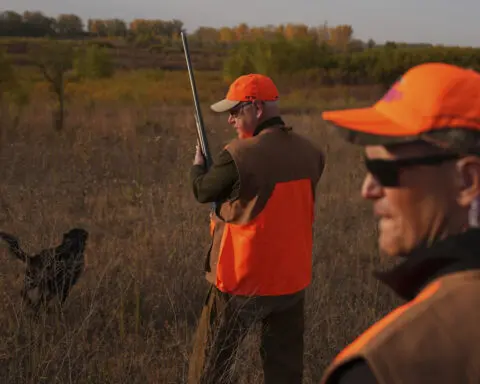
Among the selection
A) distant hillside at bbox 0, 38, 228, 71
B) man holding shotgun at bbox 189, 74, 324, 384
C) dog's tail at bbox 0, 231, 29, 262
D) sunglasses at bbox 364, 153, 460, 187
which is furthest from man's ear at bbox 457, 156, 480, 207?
distant hillside at bbox 0, 38, 228, 71

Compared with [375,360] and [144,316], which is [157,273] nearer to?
[144,316]

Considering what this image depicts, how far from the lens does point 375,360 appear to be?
0.85 metres

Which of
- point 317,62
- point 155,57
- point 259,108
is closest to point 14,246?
point 259,108

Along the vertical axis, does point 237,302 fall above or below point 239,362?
above

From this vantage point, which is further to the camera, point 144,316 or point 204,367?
point 144,316

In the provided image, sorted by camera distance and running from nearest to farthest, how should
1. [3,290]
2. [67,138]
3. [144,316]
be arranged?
[3,290] < [144,316] < [67,138]

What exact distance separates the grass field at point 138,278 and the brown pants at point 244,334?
157mm

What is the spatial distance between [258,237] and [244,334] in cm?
51

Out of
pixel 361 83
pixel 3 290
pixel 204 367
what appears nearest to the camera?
pixel 204 367

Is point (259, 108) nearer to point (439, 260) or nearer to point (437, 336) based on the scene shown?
point (439, 260)

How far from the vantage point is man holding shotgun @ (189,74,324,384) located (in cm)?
261

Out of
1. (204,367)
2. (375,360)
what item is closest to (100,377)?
(204,367)

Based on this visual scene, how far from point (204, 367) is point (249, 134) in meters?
1.17

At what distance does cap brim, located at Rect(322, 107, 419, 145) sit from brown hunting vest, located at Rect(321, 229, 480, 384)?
0.23 m
